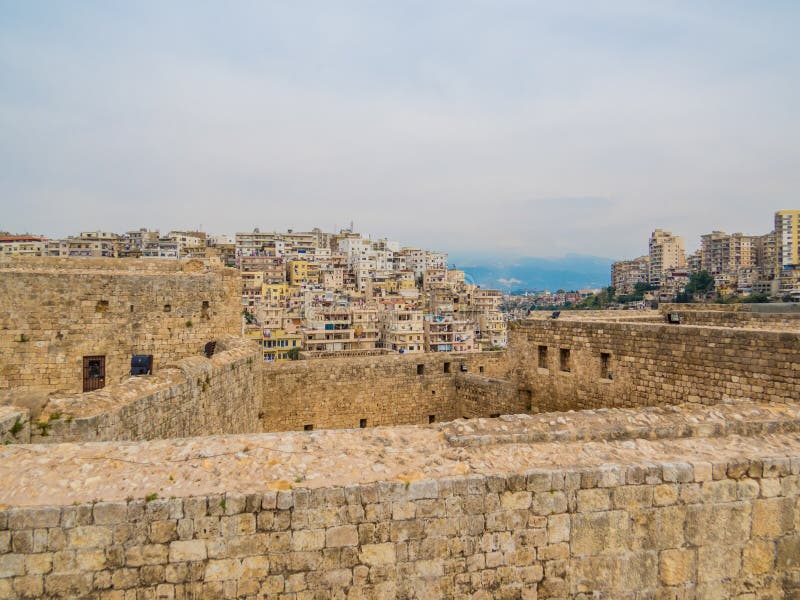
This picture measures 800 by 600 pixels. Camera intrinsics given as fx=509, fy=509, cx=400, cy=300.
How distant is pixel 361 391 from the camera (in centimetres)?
1568

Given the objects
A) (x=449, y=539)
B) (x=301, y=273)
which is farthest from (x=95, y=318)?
(x=301, y=273)

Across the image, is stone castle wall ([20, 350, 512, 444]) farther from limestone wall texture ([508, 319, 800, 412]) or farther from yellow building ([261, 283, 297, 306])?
yellow building ([261, 283, 297, 306])

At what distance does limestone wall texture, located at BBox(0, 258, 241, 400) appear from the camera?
11148 mm

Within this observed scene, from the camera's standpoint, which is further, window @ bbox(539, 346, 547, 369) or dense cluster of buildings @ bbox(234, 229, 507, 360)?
dense cluster of buildings @ bbox(234, 229, 507, 360)

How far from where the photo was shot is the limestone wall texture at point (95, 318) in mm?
11148

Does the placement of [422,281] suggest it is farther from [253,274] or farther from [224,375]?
[224,375]

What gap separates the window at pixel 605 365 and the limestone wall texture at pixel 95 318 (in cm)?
922

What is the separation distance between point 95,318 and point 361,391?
24.4ft

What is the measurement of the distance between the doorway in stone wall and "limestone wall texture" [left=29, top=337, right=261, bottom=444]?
2.71 metres

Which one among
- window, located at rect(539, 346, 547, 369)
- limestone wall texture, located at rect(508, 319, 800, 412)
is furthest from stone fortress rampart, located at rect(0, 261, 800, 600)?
window, located at rect(539, 346, 547, 369)

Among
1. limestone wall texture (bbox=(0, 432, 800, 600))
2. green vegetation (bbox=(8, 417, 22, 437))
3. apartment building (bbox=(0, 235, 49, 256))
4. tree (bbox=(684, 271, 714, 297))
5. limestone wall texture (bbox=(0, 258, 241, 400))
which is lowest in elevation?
limestone wall texture (bbox=(0, 432, 800, 600))

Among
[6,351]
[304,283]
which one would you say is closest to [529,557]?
[6,351]

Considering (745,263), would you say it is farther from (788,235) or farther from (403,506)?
(403,506)

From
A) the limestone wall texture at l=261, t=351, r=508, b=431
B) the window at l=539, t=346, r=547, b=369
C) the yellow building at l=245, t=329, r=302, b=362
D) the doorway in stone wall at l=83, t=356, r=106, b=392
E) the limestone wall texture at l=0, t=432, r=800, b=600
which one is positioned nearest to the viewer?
the limestone wall texture at l=0, t=432, r=800, b=600
